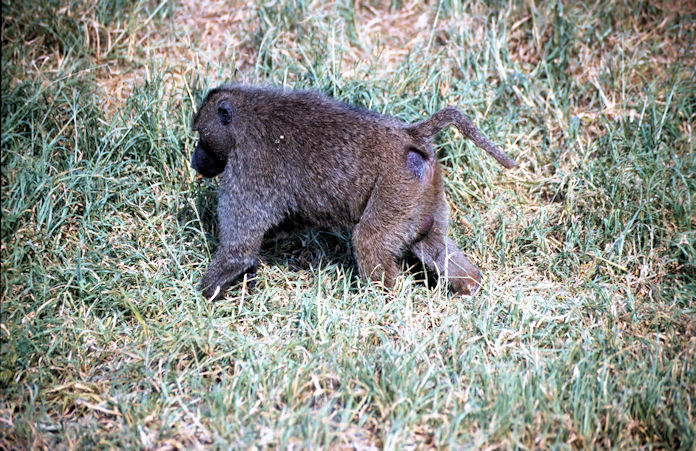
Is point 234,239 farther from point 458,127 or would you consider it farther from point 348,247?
point 458,127

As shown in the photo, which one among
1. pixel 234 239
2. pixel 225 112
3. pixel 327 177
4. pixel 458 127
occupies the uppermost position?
pixel 458 127

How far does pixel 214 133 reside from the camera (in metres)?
3.87

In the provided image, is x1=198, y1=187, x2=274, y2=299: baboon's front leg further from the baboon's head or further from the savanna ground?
the baboon's head

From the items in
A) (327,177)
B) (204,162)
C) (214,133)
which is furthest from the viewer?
(204,162)

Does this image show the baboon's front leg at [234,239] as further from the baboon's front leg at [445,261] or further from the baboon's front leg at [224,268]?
the baboon's front leg at [445,261]

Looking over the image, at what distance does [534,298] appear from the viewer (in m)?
3.72

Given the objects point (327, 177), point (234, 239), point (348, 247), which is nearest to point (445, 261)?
point (348, 247)

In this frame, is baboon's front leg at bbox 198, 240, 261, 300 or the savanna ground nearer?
the savanna ground

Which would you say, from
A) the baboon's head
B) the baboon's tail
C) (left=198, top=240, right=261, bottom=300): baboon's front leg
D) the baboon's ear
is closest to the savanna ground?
(left=198, top=240, right=261, bottom=300): baboon's front leg

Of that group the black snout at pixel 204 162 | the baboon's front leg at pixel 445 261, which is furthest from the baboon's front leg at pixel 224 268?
the baboon's front leg at pixel 445 261

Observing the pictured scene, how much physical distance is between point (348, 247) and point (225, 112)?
4.01 feet

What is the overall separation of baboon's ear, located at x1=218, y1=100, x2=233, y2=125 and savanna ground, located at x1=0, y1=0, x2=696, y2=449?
28.7 inches

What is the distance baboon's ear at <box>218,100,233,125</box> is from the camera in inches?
150

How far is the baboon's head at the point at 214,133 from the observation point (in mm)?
3830
